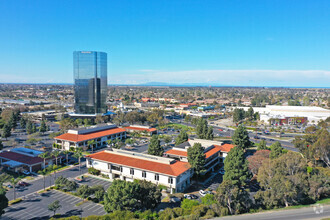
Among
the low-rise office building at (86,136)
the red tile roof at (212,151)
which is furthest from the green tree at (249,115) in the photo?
the low-rise office building at (86,136)

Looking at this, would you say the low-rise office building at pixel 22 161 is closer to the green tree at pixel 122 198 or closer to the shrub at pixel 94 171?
the shrub at pixel 94 171

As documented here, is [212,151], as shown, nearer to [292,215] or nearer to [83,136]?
[292,215]

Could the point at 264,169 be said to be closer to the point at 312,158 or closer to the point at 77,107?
the point at 312,158

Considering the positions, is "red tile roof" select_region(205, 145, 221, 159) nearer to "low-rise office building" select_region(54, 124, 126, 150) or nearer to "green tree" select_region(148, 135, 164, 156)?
"green tree" select_region(148, 135, 164, 156)

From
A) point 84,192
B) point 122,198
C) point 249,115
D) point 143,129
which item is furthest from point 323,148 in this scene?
point 249,115

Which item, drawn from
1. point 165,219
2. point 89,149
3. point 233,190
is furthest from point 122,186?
point 89,149

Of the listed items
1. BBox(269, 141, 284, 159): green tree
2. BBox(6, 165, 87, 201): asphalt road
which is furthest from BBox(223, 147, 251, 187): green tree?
BBox(6, 165, 87, 201): asphalt road
